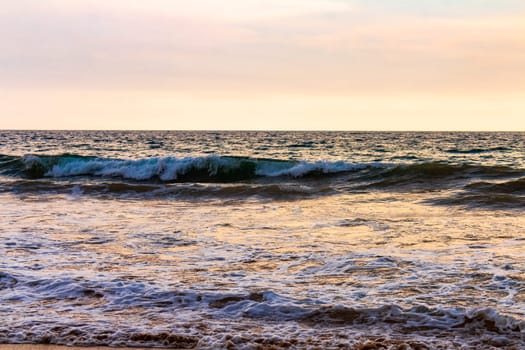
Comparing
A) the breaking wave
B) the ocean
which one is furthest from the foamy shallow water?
the breaking wave

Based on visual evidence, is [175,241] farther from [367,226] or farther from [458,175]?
[458,175]

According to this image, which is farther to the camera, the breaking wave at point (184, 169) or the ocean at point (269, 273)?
the breaking wave at point (184, 169)

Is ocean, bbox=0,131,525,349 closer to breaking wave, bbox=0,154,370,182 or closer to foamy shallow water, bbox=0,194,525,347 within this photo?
foamy shallow water, bbox=0,194,525,347

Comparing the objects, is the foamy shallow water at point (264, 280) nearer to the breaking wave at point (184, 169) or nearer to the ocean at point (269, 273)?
the ocean at point (269, 273)

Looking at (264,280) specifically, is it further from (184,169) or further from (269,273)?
(184,169)

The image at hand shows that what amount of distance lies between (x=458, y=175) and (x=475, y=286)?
1089 cm

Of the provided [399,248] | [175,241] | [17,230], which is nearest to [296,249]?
[399,248]

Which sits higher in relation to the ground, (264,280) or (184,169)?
(184,169)

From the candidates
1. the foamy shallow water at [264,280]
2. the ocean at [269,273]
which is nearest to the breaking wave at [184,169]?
the ocean at [269,273]

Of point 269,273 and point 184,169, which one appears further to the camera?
point 184,169

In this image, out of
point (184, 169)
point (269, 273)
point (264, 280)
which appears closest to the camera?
point (264, 280)

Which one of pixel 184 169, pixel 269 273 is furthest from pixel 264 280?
pixel 184 169

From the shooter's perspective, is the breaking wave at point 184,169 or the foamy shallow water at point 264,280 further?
the breaking wave at point 184,169

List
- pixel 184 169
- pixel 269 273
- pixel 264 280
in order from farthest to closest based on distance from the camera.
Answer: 1. pixel 184 169
2. pixel 269 273
3. pixel 264 280
